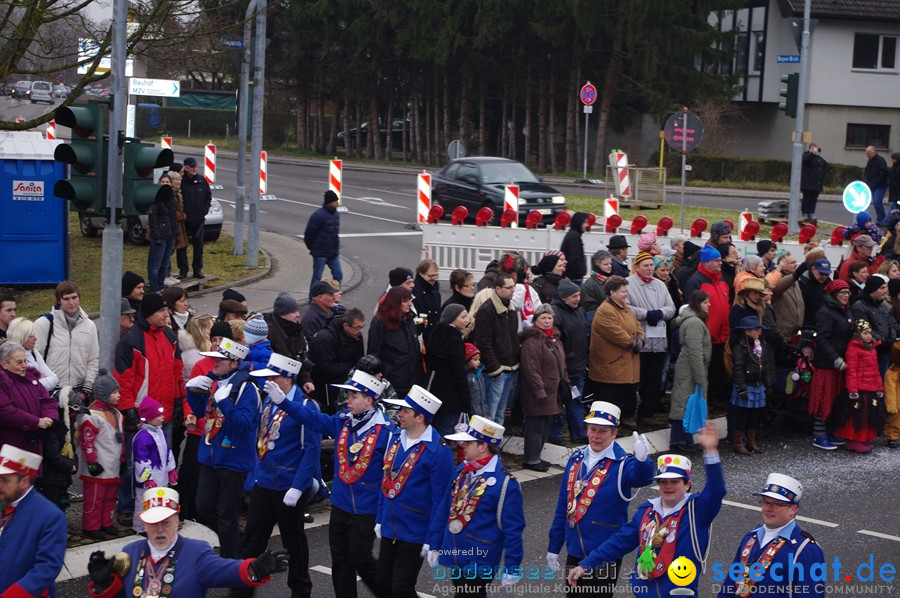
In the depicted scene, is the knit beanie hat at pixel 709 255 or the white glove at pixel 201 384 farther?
the knit beanie hat at pixel 709 255

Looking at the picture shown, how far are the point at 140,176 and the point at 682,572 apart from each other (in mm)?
5345

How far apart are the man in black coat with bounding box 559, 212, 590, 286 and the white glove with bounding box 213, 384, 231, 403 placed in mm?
7187

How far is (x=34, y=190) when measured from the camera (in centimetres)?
1717

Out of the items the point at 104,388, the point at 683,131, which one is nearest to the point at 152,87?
the point at 683,131

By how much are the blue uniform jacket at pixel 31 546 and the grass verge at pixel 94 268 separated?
33.9ft

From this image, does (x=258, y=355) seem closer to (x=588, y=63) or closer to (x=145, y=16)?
(x=145, y=16)

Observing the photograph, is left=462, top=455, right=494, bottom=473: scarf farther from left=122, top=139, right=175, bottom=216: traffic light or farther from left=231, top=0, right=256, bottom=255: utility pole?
left=231, top=0, right=256, bottom=255: utility pole

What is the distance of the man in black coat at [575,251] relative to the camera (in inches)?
561

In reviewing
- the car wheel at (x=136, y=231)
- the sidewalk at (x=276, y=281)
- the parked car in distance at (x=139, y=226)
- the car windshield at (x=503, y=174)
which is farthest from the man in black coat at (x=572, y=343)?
the car windshield at (x=503, y=174)

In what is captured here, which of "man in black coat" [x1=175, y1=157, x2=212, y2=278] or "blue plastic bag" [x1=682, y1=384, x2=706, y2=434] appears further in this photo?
A: "man in black coat" [x1=175, y1=157, x2=212, y2=278]

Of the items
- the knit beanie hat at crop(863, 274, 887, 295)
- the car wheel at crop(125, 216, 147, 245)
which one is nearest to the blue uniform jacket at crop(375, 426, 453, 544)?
the knit beanie hat at crop(863, 274, 887, 295)

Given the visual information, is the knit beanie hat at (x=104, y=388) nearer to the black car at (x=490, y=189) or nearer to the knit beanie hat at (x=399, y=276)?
the knit beanie hat at (x=399, y=276)

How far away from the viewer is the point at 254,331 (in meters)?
8.20

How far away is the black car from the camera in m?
24.4
